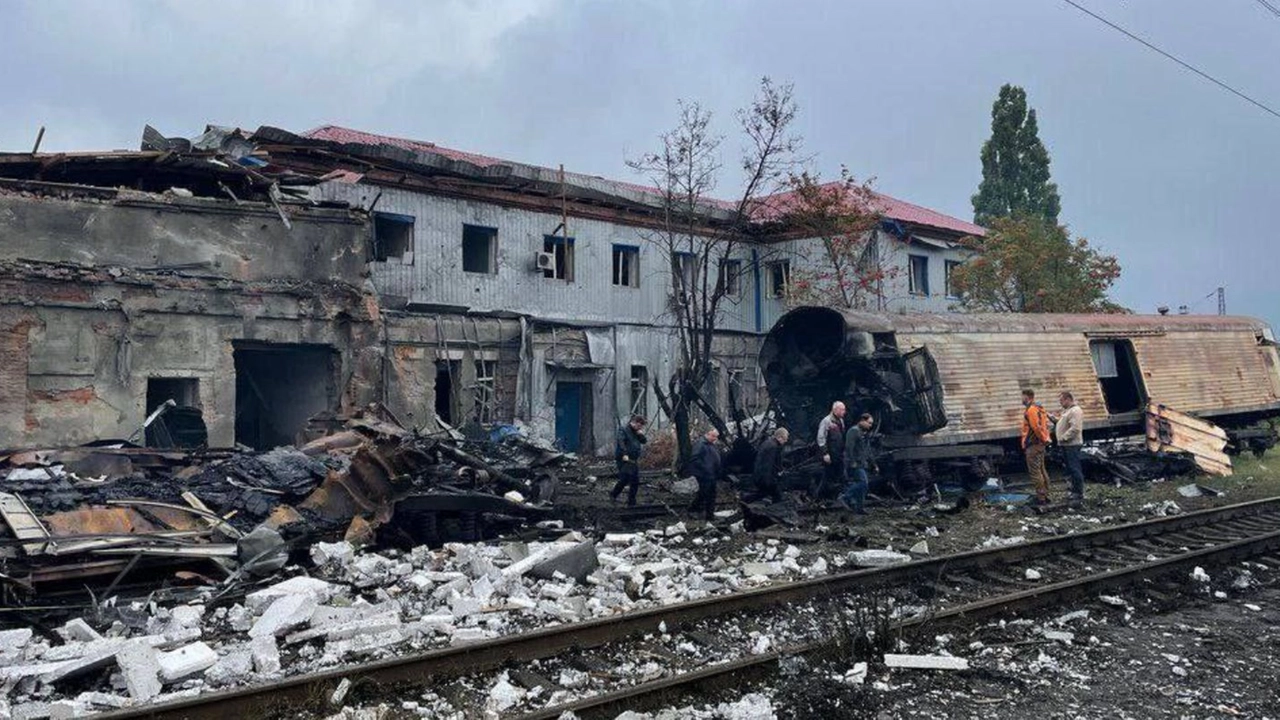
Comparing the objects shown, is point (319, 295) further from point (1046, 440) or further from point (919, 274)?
point (919, 274)

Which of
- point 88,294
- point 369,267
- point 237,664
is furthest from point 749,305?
point 237,664

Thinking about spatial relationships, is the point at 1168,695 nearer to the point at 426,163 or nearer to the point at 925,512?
the point at 925,512

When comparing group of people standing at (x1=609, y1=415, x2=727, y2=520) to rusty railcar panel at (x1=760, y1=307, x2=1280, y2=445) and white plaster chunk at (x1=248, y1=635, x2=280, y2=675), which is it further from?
white plaster chunk at (x1=248, y1=635, x2=280, y2=675)

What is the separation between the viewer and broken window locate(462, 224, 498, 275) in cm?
2373

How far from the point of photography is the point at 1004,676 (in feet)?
21.3

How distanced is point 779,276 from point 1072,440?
661 inches

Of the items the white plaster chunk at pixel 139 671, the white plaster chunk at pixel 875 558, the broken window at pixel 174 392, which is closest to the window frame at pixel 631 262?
the broken window at pixel 174 392

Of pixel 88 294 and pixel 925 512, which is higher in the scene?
pixel 88 294

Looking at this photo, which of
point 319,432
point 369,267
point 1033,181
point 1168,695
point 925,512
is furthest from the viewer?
point 1033,181

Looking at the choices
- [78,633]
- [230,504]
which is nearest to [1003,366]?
[230,504]

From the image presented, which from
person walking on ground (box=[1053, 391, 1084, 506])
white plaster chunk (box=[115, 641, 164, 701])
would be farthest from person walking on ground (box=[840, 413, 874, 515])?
white plaster chunk (box=[115, 641, 164, 701])

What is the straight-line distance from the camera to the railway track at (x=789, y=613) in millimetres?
5814

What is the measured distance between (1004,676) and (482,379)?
55.7ft

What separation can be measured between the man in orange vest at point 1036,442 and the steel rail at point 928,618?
10.8 ft
